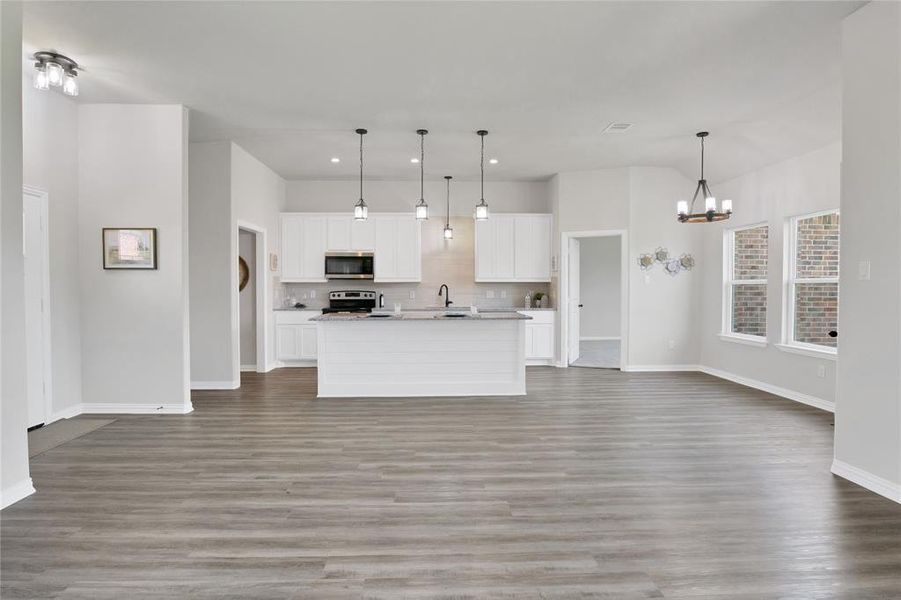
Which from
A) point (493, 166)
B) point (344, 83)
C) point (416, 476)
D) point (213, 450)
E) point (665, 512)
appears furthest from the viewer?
point (493, 166)

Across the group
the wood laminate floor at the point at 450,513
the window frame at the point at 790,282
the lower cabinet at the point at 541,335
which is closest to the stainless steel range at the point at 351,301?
the lower cabinet at the point at 541,335

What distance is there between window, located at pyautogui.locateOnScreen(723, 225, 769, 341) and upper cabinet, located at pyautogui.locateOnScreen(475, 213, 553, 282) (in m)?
2.59

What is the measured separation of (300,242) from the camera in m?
7.62

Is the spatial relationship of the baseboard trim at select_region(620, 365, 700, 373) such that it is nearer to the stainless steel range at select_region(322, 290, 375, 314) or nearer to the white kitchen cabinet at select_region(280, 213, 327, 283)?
the stainless steel range at select_region(322, 290, 375, 314)

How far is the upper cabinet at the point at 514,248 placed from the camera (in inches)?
304

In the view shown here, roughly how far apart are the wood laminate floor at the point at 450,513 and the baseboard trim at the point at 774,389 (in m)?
0.54

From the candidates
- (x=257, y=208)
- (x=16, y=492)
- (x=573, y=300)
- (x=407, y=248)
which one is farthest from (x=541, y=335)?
(x=16, y=492)

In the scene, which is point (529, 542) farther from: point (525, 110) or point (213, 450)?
point (525, 110)

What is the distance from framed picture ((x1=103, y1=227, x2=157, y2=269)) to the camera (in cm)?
461

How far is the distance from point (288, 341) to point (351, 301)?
3.81 ft

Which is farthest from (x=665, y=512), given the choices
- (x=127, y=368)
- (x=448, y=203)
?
(x=448, y=203)

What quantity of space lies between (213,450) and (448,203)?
545 centimetres

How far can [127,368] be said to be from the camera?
185 inches

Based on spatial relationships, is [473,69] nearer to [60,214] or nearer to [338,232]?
[60,214]
